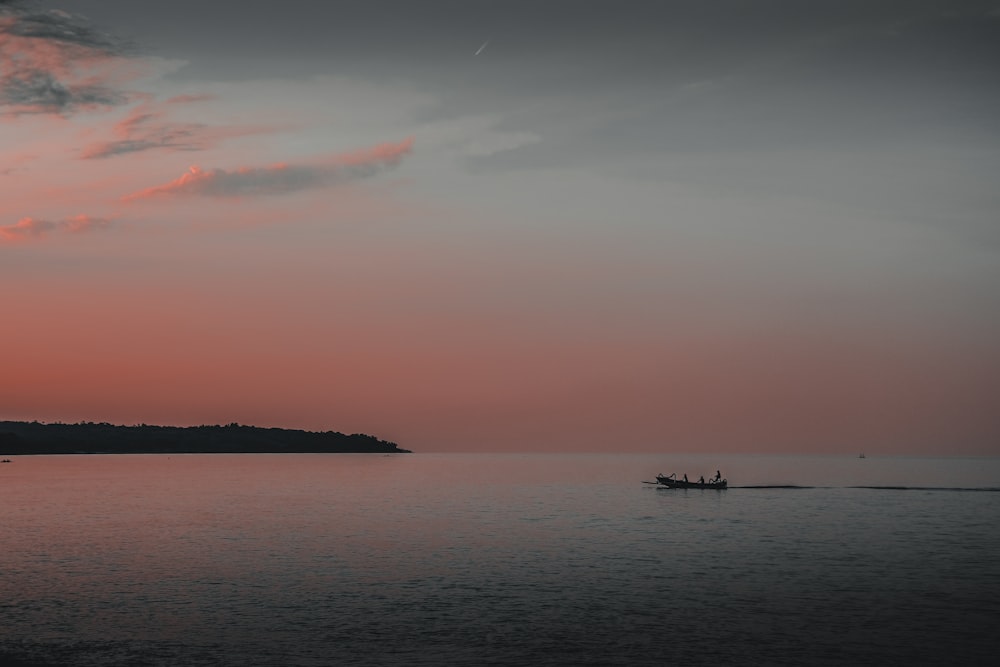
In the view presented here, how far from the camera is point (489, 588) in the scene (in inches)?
2137

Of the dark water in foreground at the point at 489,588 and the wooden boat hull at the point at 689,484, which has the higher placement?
the wooden boat hull at the point at 689,484

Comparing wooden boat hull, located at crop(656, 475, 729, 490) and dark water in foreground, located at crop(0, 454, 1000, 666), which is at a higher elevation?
wooden boat hull, located at crop(656, 475, 729, 490)

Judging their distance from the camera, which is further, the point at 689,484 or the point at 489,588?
the point at 689,484

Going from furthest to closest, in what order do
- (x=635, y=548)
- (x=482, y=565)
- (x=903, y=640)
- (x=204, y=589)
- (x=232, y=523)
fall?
(x=232, y=523), (x=635, y=548), (x=482, y=565), (x=204, y=589), (x=903, y=640)

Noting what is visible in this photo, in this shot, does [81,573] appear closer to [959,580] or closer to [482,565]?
[482,565]

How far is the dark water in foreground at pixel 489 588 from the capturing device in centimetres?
3878

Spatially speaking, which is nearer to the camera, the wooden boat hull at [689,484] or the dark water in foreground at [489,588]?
the dark water in foreground at [489,588]

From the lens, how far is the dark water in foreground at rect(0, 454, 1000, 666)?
38.8m

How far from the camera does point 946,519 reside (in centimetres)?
11494

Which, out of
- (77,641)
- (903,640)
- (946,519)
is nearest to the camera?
(77,641)

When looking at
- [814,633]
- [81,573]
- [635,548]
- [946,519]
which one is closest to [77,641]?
[81,573]

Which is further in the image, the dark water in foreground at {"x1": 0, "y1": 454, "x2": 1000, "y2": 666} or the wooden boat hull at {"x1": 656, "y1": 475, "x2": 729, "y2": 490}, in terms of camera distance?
the wooden boat hull at {"x1": 656, "y1": 475, "x2": 729, "y2": 490}

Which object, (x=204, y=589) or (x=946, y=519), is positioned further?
(x=946, y=519)

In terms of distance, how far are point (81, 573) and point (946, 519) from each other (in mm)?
104838
